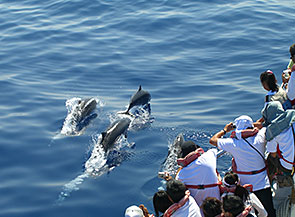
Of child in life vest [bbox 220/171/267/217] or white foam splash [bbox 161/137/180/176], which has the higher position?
child in life vest [bbox 220/171/267/217]

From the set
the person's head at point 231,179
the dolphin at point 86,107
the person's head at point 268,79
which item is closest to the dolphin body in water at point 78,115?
the dolphin at point 86,107

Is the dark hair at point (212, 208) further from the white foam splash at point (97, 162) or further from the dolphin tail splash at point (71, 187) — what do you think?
the white foam splash at point (97, 162)

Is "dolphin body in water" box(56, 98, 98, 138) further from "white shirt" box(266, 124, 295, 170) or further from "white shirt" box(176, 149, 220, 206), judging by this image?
"white shirt" box(266, 124, 295, 170)

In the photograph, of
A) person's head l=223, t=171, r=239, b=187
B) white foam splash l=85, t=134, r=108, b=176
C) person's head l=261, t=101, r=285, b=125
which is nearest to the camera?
person's head l=223, t=171, r=239, b=187

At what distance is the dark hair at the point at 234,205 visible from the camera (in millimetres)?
6176

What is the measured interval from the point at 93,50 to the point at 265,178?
15615 millimetres

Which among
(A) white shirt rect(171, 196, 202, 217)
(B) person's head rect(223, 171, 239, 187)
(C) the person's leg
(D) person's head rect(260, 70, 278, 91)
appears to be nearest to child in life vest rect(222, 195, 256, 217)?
(A) white shirt rect(171, 196, 202, 217)

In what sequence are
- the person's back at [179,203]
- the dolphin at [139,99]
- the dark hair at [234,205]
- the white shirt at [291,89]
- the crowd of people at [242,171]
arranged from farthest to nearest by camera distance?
the dolphin at [139,99]
the white shirt at [291,89]
the crowd of people at [242,171]
the person's back at [179,203]
the dark hair at [234,205]

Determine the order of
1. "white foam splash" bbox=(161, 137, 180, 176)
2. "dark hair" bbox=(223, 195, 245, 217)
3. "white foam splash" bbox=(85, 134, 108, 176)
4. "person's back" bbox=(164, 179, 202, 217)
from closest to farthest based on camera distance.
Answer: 1. "dark hair" bbox=(223, 195, 245, 217)
2. "person's back" bbox=(164, 179, 202, 217)
3. "white foam splash" bbox=(161, 137, 180, 176)
4. "white foam splash" bbox=(85, 134, 108, 176)

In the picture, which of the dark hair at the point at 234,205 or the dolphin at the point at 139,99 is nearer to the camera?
the dark hair at the point at 234,205

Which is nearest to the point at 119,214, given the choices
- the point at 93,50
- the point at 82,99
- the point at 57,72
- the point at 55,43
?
the point at 82,99

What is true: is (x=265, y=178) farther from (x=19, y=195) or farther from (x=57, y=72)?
(x=57, y=72)

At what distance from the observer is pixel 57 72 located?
19.0m

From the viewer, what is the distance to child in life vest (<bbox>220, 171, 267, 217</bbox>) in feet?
21.6
